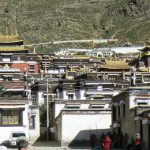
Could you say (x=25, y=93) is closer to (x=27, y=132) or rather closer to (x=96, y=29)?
(x=27, y=132)

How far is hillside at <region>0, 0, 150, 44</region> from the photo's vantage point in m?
163

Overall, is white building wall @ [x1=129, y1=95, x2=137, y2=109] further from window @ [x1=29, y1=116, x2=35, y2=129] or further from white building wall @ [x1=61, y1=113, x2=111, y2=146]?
window @ [x1=29, y1=116, x2=35, y2=129]

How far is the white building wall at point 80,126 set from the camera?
48375mm

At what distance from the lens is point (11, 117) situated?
49062mm

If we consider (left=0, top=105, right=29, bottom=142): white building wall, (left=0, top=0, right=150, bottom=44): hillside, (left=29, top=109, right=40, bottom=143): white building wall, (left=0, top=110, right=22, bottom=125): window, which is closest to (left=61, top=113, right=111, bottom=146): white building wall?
(left=0, top=105, right=29, bottom=142): white building wall

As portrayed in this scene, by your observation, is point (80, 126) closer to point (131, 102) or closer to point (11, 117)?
point (11, 117)

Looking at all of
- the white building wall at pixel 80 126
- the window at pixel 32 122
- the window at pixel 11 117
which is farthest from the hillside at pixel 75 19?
the window at pixel 11 117

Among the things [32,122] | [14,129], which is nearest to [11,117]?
[14,129]

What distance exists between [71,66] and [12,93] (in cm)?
2663

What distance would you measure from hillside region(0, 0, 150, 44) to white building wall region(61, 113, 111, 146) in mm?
105183

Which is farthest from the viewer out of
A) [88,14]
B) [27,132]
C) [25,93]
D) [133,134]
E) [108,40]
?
[88,14]

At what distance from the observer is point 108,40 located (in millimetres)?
155750

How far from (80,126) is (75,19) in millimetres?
126643

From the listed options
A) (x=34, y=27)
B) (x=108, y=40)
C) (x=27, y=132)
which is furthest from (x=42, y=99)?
(x=34, y=27)
